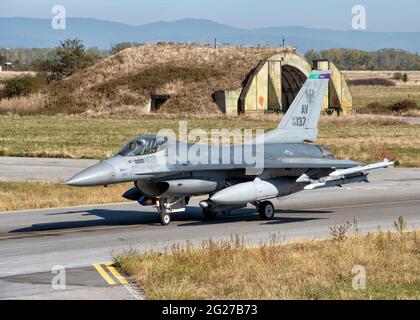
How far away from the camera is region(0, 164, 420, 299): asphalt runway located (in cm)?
1586

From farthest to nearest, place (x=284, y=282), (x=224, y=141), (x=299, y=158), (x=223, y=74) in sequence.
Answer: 1. (x=223, y=74)
2. (x=224, y=141)
3. (x=299, y=158)
4. (x=284, y=282)

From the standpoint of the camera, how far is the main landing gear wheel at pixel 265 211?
24.3m

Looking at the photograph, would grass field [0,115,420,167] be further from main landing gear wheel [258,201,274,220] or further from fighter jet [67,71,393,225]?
main landing gear wheel [258,201,274,220]

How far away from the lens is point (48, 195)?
1155 inches

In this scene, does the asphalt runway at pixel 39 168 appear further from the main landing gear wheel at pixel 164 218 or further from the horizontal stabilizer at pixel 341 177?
the horizontal stabilizer at pixel 341 177

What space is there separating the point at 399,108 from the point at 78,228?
6953 cm

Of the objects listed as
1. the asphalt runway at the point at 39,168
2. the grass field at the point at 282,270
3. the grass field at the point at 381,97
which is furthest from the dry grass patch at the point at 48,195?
the grass field at the point at 381,97

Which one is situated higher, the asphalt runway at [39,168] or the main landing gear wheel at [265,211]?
the main landing gear wheel at [265,211]

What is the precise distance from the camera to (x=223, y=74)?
80.6m

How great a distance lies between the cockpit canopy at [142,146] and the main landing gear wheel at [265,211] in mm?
3616

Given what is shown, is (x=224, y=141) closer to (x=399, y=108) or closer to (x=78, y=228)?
(x=78, y=228)

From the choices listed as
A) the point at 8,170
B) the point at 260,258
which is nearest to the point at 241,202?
the point at 260,258

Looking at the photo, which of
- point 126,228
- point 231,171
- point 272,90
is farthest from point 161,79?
point 126,228

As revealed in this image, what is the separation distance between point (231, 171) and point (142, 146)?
299 centimetres
